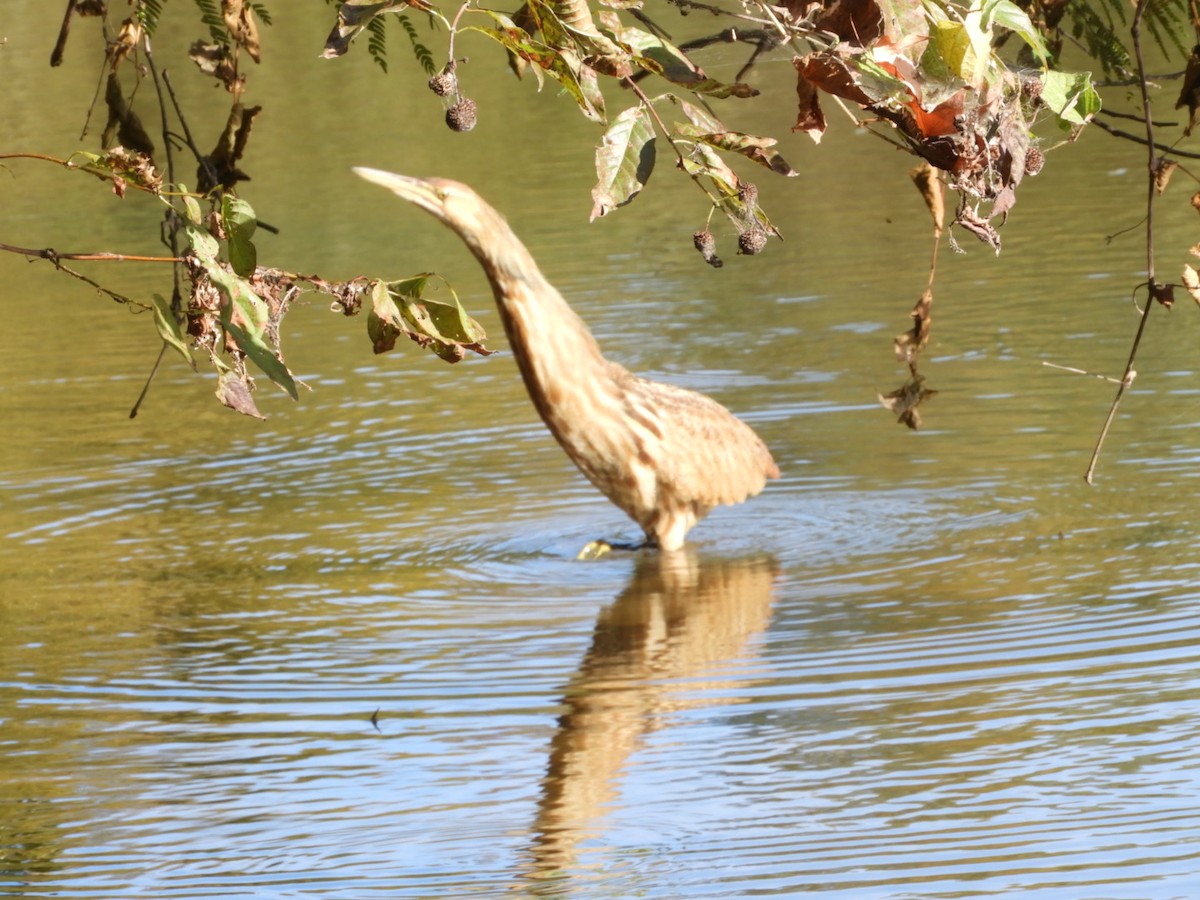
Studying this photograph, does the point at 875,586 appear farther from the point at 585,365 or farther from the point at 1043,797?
the point at 1043,797

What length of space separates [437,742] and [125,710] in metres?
1.20

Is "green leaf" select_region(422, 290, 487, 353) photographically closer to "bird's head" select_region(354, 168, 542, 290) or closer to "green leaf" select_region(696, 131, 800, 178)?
"green leaf" select_region(696, 131, 800, 178)

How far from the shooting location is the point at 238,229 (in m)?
3.44

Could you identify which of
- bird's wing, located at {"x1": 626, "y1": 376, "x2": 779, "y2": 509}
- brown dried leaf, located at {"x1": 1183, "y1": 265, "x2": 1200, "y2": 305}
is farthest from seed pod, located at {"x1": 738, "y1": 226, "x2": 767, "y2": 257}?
bird's wing, located at {"x1": 626, "y1": 376, "x2": 779, "y2": 509}

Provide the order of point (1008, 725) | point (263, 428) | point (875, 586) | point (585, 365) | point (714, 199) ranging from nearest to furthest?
point (714, 199), point (1008, 725), point (875, 586), point (585, 365), point (263, 428)

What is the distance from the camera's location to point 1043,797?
16.8 feet

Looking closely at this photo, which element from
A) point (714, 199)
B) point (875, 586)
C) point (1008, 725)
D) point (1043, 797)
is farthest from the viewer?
point (875, 586)

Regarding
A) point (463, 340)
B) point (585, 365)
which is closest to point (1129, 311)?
point (585, 365)

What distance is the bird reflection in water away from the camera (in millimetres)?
5320

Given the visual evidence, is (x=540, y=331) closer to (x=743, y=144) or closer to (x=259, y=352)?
(x=259, y=352)

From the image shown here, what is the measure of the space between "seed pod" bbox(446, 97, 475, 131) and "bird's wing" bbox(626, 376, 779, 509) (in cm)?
471

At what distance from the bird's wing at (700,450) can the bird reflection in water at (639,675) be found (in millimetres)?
312

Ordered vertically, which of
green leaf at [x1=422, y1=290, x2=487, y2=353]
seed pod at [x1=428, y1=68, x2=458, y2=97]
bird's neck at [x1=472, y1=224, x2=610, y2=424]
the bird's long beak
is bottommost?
bird's neck at [x1=472, y1=224, x2=610, y2=424]

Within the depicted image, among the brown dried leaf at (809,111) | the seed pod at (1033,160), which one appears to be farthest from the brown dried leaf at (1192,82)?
the brown dried leaf at (809,111)
